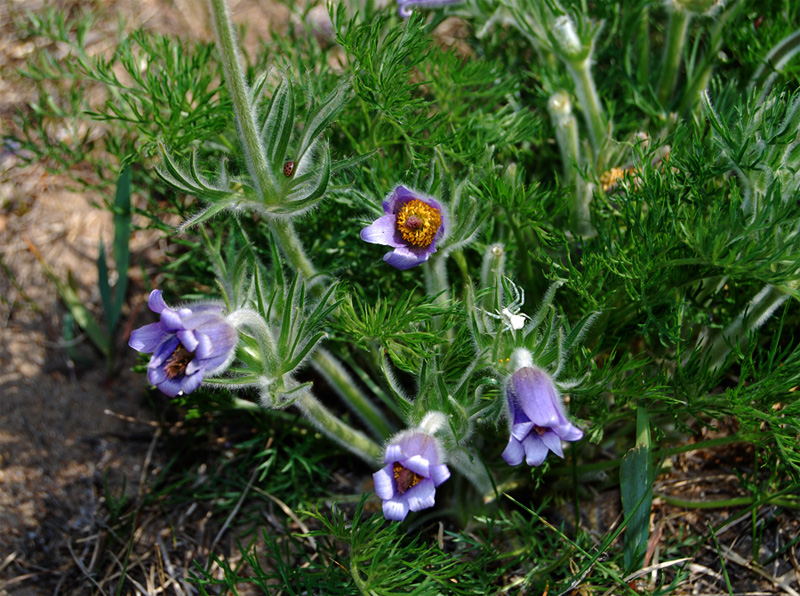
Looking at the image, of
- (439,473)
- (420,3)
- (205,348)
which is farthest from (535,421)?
(420,3)

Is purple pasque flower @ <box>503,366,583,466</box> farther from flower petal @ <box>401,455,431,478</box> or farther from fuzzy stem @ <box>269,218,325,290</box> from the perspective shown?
fuzzy stem @ <box>269,218,325,290</box>

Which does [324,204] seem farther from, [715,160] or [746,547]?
[746,547]

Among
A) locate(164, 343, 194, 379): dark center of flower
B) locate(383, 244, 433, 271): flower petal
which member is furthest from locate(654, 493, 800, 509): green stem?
locate(164, 343, 194, 379): dark center of flower

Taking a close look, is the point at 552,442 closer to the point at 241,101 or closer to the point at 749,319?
the point at 749,319

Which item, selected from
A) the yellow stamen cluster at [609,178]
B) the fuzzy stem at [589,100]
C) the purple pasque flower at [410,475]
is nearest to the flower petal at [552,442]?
the purple pasque flower at [410,475]

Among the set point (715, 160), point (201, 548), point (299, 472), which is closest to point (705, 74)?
point (715, 160)

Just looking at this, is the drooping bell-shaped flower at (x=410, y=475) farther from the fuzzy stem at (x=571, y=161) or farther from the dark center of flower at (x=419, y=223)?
the fuzzy stem at (x=571, y=161)
